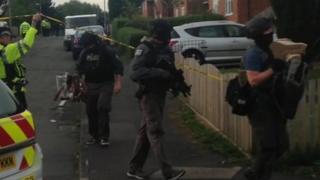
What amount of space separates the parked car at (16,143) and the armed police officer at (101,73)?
464 centimetres

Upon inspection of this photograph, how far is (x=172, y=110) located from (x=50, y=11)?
8620 cm

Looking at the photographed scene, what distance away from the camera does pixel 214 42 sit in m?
23.4

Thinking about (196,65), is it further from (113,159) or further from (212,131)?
(113,159)

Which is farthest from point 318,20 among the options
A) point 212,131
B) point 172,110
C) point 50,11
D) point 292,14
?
point 50,11

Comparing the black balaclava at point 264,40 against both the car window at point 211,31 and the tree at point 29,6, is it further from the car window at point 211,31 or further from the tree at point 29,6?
the tree at point 29,6

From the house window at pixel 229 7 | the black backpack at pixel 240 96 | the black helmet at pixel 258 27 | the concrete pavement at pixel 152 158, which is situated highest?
the black helmet at pixel 258 27

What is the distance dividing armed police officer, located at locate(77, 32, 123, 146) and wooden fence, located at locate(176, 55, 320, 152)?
1575 mm

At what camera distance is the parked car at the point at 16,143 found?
5.05 m

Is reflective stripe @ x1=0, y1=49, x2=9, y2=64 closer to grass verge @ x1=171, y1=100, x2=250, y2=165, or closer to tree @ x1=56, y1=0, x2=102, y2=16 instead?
grass verge @ x1=171, y1=100, x2=250, y2=165

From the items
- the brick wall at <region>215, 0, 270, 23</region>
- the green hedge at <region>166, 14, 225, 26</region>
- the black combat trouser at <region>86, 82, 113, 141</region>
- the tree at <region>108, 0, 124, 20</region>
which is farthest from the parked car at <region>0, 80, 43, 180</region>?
Result: the tree at <region>108, 0, 124, 20</region>

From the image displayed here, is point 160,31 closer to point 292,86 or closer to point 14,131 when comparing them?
point 292,86

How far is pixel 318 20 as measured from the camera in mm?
17953

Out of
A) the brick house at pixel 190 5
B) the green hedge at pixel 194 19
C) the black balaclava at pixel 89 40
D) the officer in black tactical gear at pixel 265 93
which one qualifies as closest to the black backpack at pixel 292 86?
the officer in black tactical gear at pixel 265 93

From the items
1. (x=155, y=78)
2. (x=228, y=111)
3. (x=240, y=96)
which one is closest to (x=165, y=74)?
(x=155, y=78)
